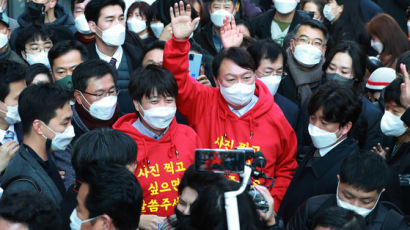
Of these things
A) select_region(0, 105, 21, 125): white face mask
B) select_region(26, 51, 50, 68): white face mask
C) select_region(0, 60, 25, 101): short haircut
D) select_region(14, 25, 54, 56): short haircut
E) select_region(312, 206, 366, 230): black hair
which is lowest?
select_region(312, 206, 366, 230): black hair

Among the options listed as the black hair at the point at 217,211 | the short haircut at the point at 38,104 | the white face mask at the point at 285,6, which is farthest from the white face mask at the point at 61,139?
the white face mask at the point at 285,6

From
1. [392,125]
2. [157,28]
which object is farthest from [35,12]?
[392,125]

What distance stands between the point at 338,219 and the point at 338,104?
1165 millimetres

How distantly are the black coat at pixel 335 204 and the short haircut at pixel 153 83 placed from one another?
49.0 inches

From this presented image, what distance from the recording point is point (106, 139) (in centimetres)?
358

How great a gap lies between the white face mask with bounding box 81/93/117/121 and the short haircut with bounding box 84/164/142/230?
1661 mm

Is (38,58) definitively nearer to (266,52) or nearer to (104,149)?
(266,52)

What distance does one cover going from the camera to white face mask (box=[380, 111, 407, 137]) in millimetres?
4582

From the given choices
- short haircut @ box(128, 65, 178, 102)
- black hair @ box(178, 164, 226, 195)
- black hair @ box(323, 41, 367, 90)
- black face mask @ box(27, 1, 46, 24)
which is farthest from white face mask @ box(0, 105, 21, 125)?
black hair @ box(323, 41, 367, 90)

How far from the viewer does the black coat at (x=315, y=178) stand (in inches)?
159

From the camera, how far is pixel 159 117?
408 cm

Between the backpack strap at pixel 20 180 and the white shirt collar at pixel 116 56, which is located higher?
the backpack strap at pixel 20 180

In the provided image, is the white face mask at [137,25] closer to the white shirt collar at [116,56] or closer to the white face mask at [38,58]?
the white shirt collar at [116,56]

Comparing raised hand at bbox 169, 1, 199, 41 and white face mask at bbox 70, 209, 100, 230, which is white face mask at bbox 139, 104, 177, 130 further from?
white face mask at bbox 70, 209, 100, 230
